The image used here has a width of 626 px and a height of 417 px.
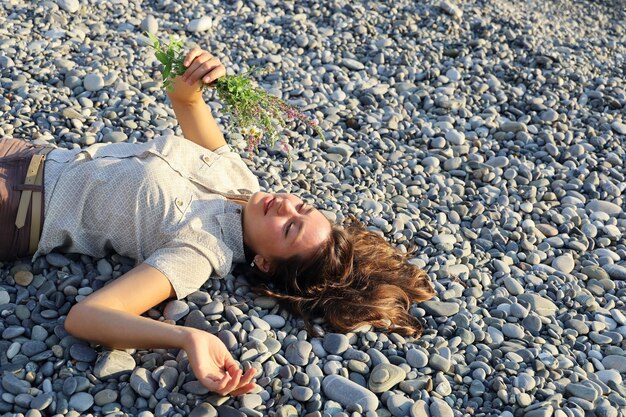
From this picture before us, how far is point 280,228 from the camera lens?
138 inches

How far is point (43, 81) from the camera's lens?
16.5ft

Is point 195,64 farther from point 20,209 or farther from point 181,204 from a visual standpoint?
point 20,209

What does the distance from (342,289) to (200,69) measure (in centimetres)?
127

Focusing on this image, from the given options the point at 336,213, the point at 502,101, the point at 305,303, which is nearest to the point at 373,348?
the point at 305,303

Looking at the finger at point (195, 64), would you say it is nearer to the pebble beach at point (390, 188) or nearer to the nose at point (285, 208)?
the nose at point (285, 208)

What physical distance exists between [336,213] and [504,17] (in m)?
4.21

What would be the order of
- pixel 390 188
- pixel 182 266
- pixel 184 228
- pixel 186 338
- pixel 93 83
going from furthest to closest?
pixel 93 83
pixel 390 188
pixel 184 228
pixel 182 266
pixel 186 338

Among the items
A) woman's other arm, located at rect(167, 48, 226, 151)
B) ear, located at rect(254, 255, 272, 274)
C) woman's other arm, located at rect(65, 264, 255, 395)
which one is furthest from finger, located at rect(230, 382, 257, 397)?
woman's other arm, located at rect(167, 48, 226, 151)

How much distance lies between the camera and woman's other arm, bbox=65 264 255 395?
290 centimetres

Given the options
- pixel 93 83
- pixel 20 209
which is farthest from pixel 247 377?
pixel 93 83

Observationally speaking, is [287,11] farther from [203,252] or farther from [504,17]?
[203,252]

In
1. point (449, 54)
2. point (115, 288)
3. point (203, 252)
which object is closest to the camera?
point (115, 288)

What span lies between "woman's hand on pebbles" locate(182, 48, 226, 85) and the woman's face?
25.6 inches

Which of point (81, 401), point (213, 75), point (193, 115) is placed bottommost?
point (81, 401)
